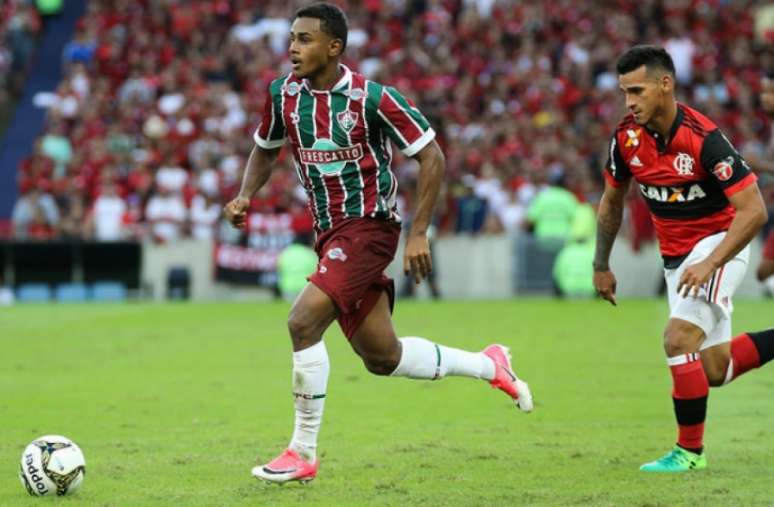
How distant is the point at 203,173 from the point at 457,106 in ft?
16.7

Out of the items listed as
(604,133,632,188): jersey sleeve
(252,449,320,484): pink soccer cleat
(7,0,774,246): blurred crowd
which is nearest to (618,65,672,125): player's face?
(604,133,632,188): jersey sleeve

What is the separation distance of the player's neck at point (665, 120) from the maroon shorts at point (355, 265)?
1.52 metres

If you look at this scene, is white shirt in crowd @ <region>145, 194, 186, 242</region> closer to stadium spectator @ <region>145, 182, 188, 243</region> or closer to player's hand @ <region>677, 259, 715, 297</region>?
stadium spectator @ <region>145, 182, 188, 243</region>

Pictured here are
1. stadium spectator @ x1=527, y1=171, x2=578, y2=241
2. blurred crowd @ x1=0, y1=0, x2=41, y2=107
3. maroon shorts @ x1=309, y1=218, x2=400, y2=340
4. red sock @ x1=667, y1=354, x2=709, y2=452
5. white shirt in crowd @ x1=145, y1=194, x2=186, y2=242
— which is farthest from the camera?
blurred crowd @ x1=0, y1=0, x2=41, y2=107

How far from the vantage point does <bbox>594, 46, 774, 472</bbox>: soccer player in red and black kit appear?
7.84m

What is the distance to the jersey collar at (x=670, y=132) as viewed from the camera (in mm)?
8055

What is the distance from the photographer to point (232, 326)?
18.5 meters

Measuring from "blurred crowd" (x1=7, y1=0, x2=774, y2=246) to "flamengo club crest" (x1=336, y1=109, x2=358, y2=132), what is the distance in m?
15.7

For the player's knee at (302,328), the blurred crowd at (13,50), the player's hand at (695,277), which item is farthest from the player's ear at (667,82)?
the blurred crowd at (13,50)

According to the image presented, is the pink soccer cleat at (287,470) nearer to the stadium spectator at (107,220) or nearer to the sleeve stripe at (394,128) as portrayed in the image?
the sleeve stripe at (394,128)

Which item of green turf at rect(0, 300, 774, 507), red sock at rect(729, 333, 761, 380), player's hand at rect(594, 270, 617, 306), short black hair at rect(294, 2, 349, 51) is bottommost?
green turf at rect(0, 300, 774, 507)

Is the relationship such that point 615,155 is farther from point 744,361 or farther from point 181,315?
point 181,315

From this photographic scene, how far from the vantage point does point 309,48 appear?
7875 mm

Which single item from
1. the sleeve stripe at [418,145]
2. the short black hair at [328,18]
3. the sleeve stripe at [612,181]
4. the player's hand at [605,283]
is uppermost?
the short black hair at [328,18]
